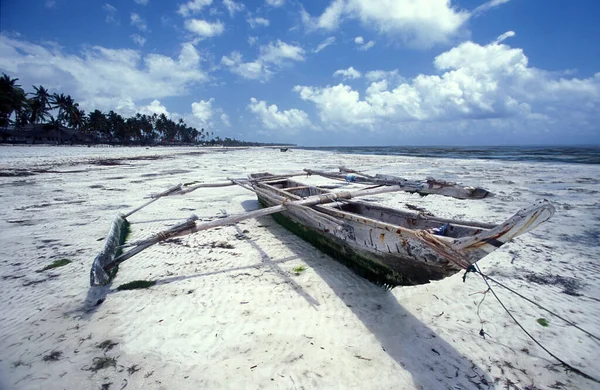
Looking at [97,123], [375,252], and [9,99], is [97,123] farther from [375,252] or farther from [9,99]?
[375,252]

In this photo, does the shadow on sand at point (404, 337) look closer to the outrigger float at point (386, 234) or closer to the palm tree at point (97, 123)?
the outrigger float at point (386, 234)

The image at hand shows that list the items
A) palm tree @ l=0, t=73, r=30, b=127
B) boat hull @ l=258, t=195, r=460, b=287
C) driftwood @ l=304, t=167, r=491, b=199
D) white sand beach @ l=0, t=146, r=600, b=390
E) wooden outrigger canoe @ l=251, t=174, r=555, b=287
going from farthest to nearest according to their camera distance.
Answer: palm tree @ l=0, t=73, r=30, b=127, driftwood @ l=304, t=167, r=491, b=199, boat hull @ l=258, t=195, r=460, b=287, white sand beach @ l=0, t=146, r=600, b=390, wooden outrigger canoe @ l=251, t=174, r=555, b=287

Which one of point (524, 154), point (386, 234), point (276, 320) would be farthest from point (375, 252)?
point (524, 154)

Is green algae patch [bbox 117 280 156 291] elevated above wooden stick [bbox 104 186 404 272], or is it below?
below

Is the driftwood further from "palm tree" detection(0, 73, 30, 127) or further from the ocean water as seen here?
"palm tree" detection(0, 73, 30, 127)

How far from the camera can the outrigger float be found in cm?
220

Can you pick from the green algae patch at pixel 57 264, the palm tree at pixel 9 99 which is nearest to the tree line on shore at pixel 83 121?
the palm tree at pixel 9 99

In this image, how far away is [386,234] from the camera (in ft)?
10.0

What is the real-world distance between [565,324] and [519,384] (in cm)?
129

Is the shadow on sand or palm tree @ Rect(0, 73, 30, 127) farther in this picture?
palm tree @ Rect(0, 73, 30, 127)

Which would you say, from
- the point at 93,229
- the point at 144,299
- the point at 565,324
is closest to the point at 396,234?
the point at 565,324

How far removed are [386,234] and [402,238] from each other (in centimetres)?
23

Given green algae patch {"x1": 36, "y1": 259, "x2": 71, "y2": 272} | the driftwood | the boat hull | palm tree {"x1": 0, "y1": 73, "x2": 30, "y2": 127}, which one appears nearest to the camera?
the boat hull

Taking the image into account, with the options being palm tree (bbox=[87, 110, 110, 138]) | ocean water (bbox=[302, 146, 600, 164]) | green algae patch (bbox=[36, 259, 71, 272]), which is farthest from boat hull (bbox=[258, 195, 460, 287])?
palm tree (bbox=[87, 110, 110, 138])
